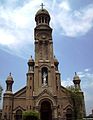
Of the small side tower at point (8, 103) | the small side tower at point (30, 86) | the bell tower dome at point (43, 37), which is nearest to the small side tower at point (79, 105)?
the small side tower at point (30, 86)

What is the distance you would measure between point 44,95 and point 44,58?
29.3 feet

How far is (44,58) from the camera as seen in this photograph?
5100cm

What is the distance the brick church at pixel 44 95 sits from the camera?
46.4 metres

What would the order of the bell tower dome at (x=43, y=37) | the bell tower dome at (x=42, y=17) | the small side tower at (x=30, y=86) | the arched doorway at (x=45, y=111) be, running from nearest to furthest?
the small side tower at (x=30, y=86), the arched doorway at (x=45, y=111), the bell tower dome at (x=43, y=37), the bell tower dome at (x=42, y=17)

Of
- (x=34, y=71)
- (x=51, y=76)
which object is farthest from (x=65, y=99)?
(x=34, y=71)

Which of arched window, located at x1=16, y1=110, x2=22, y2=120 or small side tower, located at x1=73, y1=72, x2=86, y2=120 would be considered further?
arched window, located at x1=16, y1=110, x2=22, y2=120

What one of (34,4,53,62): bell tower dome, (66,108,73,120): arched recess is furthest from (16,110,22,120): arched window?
(34,4,53,62): bell tower dome

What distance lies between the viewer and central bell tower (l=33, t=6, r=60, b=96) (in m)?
48.2

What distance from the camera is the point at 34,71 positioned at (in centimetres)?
4947

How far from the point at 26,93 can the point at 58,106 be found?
738 centimetres

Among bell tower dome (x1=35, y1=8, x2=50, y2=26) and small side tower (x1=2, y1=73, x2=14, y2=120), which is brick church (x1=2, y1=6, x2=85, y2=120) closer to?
small side tower (x1=2, y1=73, x2=14, y2=120)

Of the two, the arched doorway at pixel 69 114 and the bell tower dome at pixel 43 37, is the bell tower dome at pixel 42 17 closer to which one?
the bell tower dome at pixel 43 37

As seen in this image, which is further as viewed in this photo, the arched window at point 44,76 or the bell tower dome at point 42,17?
the bell tower dome at point 42,17

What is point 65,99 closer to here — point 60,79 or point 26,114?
point 60,79
